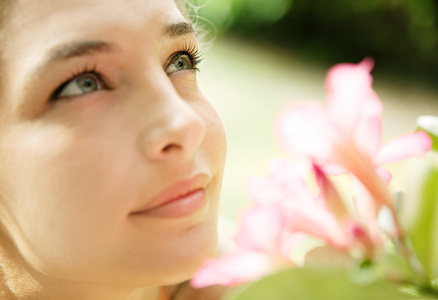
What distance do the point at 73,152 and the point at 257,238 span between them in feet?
1.02

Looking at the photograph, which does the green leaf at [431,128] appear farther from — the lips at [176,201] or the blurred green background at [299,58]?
the blurred green background at [299,58]

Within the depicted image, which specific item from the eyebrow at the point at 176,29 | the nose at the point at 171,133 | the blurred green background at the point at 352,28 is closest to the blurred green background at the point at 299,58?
the blurred green background at the point at 352,28

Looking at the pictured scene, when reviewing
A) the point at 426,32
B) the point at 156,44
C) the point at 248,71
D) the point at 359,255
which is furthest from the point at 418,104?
the point at 359,255

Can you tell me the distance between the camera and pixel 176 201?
0.54 m

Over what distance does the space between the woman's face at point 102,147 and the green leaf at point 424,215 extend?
0.84 feet

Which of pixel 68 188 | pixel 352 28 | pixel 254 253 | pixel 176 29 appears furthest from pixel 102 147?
pixel 352 28

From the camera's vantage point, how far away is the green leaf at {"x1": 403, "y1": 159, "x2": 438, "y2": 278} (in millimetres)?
284

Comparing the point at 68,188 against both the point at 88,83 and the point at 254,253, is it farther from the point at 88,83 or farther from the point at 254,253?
the point at 254,253

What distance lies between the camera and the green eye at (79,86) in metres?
0.59

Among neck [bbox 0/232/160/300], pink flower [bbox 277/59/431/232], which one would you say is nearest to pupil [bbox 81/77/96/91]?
neck [bbox 0/232/160/300]

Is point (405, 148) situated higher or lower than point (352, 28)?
higher

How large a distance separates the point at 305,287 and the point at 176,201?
0.96 feet

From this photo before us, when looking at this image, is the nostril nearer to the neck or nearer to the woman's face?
the woman's face

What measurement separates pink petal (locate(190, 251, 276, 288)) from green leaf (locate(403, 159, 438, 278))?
0.26 ft
